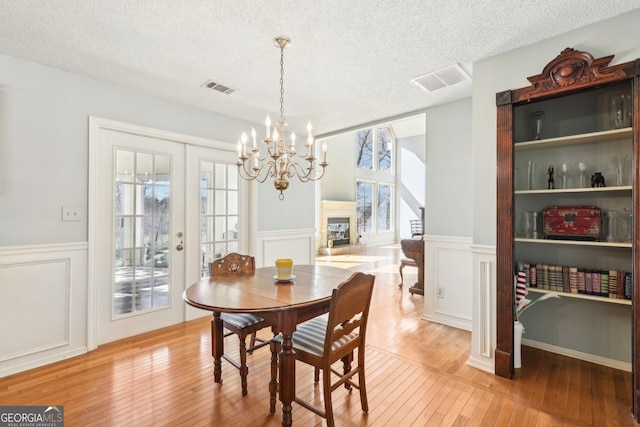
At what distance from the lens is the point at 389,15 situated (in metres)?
1.93

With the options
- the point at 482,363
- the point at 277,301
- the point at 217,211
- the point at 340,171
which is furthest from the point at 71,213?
the point at 340,171

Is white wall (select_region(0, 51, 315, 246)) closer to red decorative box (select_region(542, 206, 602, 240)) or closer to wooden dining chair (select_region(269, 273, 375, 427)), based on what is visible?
wooden dining chair (select_region(269, 273, 375, 427))

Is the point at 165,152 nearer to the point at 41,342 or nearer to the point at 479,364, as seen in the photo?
the point at 41,342

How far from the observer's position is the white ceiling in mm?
1860

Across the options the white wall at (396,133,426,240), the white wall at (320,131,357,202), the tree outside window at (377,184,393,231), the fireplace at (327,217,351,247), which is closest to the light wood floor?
the fireplace at (327,217,351,247)

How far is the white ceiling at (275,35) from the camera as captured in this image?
1860 mm

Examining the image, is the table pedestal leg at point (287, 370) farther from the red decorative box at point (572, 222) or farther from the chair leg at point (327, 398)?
the red decorative box at point (572, 222)

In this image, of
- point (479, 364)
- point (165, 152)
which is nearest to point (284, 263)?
point (479, 364)

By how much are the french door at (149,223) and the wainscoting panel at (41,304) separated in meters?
0.11

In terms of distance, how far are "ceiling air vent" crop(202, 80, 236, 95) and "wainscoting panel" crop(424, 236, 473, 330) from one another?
8.80ft

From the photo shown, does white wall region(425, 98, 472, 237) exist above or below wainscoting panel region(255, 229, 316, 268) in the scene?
above

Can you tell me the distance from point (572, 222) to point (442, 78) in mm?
1597

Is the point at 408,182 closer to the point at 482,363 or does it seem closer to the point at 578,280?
the point at 578,280

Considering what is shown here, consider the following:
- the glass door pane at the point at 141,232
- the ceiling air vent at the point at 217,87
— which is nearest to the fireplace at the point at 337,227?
the glass door pane at the point at 141,232
